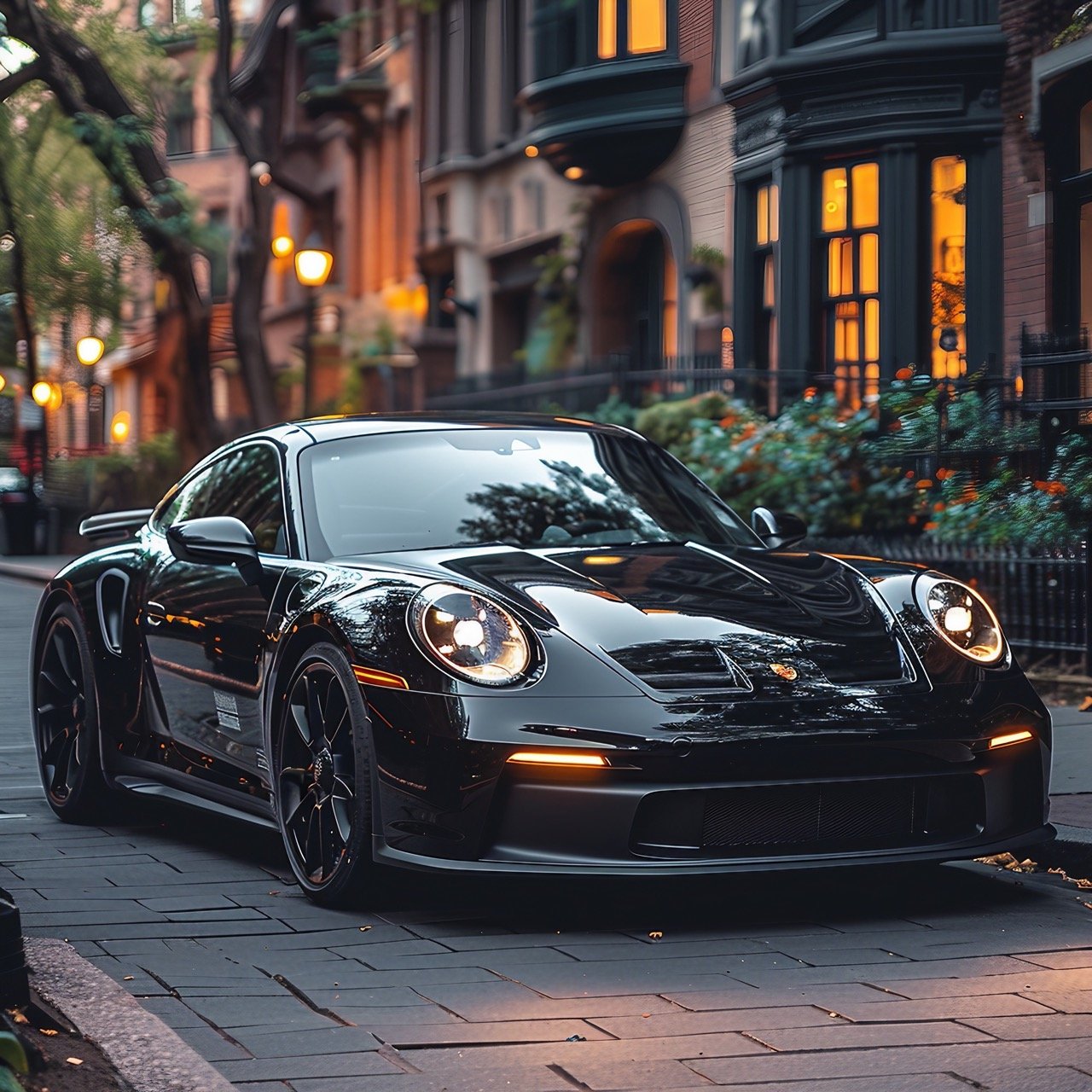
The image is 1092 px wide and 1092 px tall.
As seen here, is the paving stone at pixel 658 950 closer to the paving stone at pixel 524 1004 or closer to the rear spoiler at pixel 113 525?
the paving stone at pixel 524 1004

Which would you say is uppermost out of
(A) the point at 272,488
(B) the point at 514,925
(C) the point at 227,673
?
(A) the point at 272,488

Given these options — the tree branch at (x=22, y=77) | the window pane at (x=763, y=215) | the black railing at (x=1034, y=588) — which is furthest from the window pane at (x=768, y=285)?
the black railing at (x=1034, y=588)

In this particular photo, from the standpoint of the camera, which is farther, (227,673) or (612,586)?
(227,673)

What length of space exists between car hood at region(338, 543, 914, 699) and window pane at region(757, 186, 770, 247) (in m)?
15.1

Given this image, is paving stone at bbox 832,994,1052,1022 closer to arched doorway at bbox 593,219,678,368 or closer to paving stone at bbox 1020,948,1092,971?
paving stone at bbox 1020,948,1092,971

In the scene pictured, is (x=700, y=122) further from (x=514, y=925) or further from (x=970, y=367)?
(x=514, y=925)

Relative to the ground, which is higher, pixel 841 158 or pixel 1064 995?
pixel 841 158

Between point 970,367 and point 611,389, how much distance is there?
364cm

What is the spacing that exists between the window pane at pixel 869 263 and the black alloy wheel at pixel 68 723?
1261cm

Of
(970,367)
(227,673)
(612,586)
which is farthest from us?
(970,367)

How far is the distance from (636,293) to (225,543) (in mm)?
19810

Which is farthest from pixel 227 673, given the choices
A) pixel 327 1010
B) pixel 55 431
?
pixel 55 431

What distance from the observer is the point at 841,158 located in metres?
19.8

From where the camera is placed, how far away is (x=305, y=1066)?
4.24m
